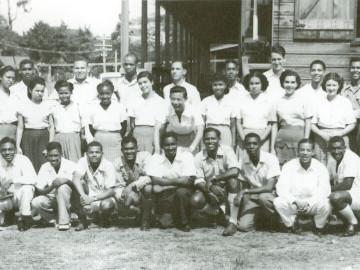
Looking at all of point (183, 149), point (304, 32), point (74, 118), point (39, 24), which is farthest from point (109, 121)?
point (39, 24)

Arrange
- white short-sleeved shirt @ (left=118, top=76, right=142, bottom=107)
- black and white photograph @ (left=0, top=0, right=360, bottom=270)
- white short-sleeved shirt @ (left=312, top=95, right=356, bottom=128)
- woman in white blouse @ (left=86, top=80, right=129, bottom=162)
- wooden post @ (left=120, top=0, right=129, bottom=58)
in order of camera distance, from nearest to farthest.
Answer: black and white photograph @ (left=0, top=0, right=360, bottom=270) < white short-sleeved shirt @ (left=312, top=95, right=356, bottom=128) < woman in white blouse @ (left=86, top=80, right=129, bottom=162) < white short-sleeved shirt @ (left=118, top=76, right=142, bottom=107) < wooden post @ (left=120, top=0, right=129, bottom=58)

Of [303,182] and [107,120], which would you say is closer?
[303,182]

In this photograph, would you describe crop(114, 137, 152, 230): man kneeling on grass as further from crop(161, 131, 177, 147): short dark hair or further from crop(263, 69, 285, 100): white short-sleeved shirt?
crop(263, 69, 285, 100): white short-sleeved shirt

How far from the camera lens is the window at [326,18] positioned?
8062 millimetres

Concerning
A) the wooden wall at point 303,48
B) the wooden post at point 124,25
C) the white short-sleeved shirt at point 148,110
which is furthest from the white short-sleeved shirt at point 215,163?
the wooden post at point 124,25

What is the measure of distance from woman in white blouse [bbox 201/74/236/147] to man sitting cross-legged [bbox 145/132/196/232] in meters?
0.64

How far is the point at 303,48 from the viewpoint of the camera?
8234 mm

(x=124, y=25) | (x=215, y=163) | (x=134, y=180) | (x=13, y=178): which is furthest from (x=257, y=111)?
(x=124, y=25)

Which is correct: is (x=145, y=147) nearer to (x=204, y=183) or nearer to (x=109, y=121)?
(x=109, y=121)

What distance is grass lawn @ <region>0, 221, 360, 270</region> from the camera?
475 centimetres

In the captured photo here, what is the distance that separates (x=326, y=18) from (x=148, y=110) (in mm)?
3183

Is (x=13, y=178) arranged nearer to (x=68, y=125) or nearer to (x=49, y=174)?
(x=49, y=174)

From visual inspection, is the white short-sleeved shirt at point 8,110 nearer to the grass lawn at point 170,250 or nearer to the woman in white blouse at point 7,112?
the woman in white blouse at point 7,112

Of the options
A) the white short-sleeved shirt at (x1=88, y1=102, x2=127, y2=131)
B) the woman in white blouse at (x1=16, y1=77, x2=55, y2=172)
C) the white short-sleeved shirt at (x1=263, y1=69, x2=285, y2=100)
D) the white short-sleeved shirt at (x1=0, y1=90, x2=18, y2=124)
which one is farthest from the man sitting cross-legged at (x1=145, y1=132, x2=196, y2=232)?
the white short-sleeved shirt at (x1=0, y1=90, x2=18, y2=124)
